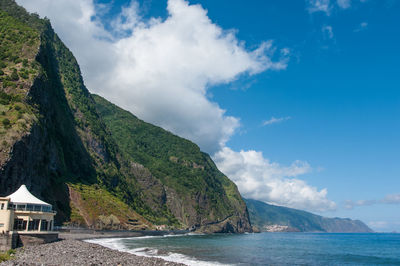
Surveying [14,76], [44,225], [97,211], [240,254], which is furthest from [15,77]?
[240,254]

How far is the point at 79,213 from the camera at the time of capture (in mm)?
95625

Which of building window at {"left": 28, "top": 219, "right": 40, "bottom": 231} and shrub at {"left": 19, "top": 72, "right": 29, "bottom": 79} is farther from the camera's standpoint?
shrub at {"left": 19, "top": 72, "right": 29, "bottom": 79}

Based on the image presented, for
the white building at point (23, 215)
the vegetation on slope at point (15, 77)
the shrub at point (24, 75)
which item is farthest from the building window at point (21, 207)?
the shrub at point (24, 75)

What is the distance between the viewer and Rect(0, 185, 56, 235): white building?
43.0 metres

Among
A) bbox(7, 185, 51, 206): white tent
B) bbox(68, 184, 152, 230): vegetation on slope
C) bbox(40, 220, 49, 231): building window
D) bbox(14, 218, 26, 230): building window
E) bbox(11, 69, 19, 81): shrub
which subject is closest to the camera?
bbox(14, 218, 26, 230): building window

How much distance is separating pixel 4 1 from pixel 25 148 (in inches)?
4877

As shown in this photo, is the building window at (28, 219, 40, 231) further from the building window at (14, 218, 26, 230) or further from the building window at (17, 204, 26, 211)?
the building window at (17, 204, 26, 211)

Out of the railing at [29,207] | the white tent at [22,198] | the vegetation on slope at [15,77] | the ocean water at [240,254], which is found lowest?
the ocean water at [240,254]

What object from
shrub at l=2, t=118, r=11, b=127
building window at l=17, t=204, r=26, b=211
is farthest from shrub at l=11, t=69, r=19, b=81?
building window at l=17, t=204, r=26, b=211

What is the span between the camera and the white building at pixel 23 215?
4300cm

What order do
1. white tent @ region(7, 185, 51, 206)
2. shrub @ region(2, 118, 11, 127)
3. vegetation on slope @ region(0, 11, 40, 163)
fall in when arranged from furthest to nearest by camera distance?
vegetation on slope @ region(0, 11, 40, 163) < shrub @ region(2, 118, 11, 127) < white tent @ region(7, 185, 51, 206)

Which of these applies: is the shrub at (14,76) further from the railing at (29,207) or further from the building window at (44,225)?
the building window at (44,225)

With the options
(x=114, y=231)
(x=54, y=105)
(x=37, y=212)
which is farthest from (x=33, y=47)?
(x=37, y=212)

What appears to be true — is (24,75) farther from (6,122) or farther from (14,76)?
(6,122)
